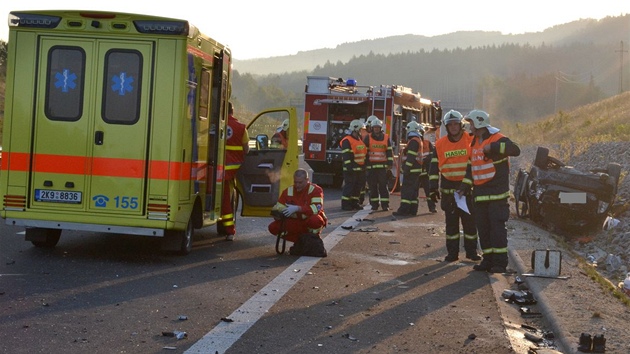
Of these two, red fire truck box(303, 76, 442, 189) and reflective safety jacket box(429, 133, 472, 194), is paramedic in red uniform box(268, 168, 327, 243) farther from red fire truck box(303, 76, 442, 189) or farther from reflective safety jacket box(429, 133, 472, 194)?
Answer: red fire truck box(303, 76, 442, 189)

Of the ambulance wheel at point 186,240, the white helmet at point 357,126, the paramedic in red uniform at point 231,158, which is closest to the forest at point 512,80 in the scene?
the white helmet at point 357,126

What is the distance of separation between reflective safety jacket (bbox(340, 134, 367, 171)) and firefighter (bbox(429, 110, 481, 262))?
280 inches

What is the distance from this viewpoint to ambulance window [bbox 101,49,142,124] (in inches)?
447

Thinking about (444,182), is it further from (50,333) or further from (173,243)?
(50,333)

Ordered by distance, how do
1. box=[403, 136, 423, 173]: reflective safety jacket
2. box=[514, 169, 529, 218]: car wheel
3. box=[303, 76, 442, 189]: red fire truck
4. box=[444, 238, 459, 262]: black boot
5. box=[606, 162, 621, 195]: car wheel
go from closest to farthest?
1. box=[444, 238, 459, 262]: black boot
2. box=[606, 162, 621, 195]: car wheel
3. box=[403, 136, 423, 173]: reflective safety jacket
4. box=[514, 169, 529, 218]: car wheel
5. box=[303, 76, 442, 189]: red fire truck

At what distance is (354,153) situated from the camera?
20656 mm

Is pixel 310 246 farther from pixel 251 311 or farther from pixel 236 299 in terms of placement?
pixel 251 311

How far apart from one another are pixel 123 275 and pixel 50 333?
9.94 feet

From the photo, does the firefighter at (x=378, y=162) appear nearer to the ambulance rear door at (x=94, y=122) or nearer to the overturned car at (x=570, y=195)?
the overturned car at (x=570, y=195)

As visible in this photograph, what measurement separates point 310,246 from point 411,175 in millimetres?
7313

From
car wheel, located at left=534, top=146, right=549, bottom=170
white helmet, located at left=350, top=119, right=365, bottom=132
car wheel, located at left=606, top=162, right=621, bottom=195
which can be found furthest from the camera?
white helmet, located at left=350, top=119, right=365, bottom=132

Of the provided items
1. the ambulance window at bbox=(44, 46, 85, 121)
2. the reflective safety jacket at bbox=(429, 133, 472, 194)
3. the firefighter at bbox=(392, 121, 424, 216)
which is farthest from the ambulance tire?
the firefighter at bbox=(392, 121, 424, 216)

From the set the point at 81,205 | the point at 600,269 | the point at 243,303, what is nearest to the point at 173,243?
the point at 81,205

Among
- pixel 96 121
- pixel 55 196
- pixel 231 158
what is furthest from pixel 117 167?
pixel 231 158
